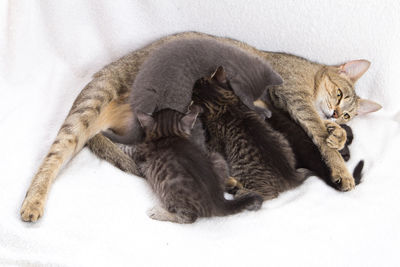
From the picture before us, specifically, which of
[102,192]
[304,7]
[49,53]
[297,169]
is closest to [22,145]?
[102,192]

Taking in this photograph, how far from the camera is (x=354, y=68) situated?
2.53 metres

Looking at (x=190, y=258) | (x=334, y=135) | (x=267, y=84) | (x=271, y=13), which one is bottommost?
(x=190, y=258)

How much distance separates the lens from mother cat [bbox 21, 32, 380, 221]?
6.73ft

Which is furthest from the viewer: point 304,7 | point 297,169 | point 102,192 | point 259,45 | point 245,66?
point 259,45

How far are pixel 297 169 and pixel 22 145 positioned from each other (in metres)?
1.38

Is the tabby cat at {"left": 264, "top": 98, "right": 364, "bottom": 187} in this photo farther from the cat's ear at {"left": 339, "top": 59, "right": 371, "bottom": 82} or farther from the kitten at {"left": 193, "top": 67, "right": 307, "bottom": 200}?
the cat's ear at {"left": 339, "top": 59, "right": 371, "bottom": 82}

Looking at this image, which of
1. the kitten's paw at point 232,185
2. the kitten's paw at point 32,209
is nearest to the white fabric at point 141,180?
the kitten's paw at point 32,209

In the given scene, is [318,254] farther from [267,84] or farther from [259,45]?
[259,45]

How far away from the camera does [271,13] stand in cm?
250

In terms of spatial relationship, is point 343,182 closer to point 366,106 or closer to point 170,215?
point 366,106

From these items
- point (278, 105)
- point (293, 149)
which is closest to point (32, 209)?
point (293, 149)

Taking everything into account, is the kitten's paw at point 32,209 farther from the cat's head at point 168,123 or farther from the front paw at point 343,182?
the front paw at point 343,182

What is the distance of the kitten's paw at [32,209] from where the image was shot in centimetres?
175

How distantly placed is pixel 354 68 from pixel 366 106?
241 mm
